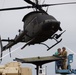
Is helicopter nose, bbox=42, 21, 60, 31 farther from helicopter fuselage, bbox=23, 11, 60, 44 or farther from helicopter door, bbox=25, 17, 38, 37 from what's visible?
helicopter door, bbox=25, 17, 38, 37

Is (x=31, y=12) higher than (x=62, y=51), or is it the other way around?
(x=31, y=12)

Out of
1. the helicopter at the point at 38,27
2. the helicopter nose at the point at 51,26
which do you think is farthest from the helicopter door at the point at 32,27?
the helicopter nose at the point at 51,26

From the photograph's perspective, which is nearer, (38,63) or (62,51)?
(38,63)

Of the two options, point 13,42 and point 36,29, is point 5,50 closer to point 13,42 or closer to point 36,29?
point 13,42

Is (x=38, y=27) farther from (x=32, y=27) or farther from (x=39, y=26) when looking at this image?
(x=32, y=27)

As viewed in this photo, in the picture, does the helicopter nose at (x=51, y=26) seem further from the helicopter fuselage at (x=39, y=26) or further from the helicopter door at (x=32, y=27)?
the helicopter door at (x=32, y=27)

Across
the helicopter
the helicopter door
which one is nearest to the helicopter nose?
the helicopter

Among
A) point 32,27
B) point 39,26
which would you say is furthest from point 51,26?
point 32,27

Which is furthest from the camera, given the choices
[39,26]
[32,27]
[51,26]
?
[32,27]

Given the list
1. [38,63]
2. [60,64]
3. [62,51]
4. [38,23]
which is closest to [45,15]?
[38,23]

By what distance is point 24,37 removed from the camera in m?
15.1

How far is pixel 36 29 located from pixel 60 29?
1052 millimetres

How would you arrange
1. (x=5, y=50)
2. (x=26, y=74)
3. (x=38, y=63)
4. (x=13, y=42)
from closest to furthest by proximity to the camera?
(x=38, y=63)
(x=26, y=74)
(x=13, y=42)
(x=5, y=50)

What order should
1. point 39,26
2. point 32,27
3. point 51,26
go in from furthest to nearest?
point 32,27 → point 39,26 → point 51,26
